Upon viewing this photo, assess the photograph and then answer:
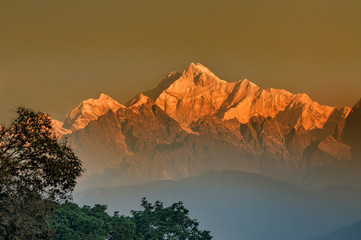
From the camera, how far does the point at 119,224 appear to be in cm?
11431

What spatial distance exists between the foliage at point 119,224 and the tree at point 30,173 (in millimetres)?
20526

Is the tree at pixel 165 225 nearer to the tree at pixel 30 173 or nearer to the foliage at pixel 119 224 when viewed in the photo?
the foliage at pixel 119 224

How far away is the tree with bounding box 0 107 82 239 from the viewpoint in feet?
202

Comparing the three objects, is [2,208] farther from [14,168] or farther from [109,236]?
[109,236]

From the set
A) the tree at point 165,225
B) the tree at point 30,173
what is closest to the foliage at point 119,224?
the tree at point 165,225

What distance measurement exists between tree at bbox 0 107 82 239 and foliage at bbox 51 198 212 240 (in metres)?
20.5

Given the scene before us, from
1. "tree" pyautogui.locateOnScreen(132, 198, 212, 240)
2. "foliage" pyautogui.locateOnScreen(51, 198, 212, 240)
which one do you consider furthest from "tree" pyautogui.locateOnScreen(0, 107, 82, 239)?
"tree" pyautogui.locateOnScreen(132, 198, 212, 240)

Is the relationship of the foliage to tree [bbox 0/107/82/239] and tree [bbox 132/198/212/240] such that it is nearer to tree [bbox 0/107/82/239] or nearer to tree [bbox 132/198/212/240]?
tree [bbox 132/198/212/240]

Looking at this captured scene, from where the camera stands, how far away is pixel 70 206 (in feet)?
368

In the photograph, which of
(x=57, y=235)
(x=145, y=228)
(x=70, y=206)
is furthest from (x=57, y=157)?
(x=145, y=228)

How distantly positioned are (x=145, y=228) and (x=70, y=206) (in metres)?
19.6

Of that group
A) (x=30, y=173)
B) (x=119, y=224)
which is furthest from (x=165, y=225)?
(x=30, y=173)

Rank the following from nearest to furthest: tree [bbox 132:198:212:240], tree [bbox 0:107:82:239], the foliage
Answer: tree [bbox 0:107:82:239] → the foliage → tree [bbox 132:198:212:240]

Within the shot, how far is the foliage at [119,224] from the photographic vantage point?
102050 millimetres
